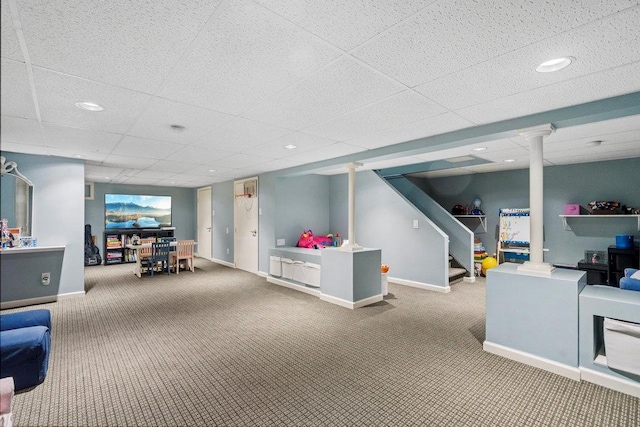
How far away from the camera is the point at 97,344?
313cm

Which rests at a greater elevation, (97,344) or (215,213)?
(215,213)

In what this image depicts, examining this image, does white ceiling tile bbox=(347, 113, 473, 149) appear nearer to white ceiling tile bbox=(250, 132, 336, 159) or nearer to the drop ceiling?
the drop ceiling

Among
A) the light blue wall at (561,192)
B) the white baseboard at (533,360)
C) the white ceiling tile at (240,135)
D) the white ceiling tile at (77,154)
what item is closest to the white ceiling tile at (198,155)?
the white ceiling tile at (240,135)

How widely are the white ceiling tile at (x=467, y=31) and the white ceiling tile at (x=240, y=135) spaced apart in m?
1.55

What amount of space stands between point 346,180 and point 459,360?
166 inches

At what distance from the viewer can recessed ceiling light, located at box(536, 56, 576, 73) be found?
1905mm

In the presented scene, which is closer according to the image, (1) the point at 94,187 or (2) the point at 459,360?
(2) the point at 459,360

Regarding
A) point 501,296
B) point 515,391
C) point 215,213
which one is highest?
point 215,213

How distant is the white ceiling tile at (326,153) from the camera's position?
4.16 meters

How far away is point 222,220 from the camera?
8141mm

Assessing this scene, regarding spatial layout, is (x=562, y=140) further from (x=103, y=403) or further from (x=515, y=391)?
(x=103, y=403)

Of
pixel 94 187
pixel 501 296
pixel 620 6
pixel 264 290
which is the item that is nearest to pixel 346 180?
pixel 264 290

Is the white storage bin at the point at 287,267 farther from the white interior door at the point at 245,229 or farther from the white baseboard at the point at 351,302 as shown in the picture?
the white interior door at the point at 245,229

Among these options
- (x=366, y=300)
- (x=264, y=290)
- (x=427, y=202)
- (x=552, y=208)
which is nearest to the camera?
(x=366, y=300)
